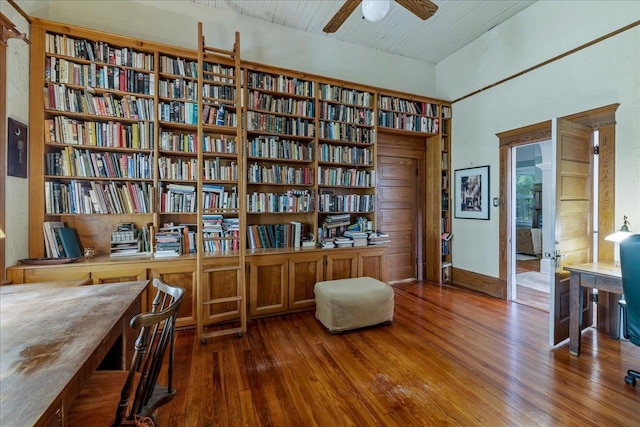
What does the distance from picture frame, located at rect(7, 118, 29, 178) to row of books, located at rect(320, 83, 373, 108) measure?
9.94 ft

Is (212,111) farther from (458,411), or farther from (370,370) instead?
(458,411)

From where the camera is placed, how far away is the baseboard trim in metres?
3.75

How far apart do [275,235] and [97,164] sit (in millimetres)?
1952

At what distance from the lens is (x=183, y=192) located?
2998 mm

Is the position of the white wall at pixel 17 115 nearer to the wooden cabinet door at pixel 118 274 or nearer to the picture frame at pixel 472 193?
the wooden cabinet door at pixel 118 274

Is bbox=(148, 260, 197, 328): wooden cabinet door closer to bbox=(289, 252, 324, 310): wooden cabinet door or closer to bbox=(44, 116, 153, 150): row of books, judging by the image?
bbox=(289, 252, 324, 310): wooden cabinet door

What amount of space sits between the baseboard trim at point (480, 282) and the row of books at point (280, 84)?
3.54 m

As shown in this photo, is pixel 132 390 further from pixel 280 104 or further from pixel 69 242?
pixel 280 104

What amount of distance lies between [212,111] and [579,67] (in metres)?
4.07

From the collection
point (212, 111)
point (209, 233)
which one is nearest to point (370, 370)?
point (209, 233)

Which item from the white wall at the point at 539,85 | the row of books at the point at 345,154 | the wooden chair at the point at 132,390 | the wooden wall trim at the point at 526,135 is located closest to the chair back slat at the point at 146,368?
the wooden chair at the point at 132,390

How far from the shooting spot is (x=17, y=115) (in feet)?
7.61

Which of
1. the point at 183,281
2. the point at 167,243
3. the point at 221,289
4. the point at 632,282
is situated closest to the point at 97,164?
the point at 167,243

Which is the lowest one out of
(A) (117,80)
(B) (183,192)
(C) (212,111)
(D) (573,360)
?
(D) (573,360)
